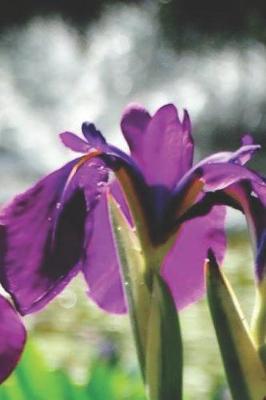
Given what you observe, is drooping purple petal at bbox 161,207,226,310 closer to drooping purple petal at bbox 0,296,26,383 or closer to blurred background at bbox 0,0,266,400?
drooping purple petal at bbox 0,296,26,383

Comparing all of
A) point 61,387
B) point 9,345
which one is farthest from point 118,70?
point 9,345

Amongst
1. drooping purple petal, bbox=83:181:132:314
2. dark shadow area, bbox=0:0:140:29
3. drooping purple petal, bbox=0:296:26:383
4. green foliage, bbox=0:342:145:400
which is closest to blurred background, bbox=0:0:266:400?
dark shadow area, bbox=0:0:140:29

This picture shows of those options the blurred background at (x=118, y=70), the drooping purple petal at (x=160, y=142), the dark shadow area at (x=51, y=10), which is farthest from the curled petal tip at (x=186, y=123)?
the dark shadow area at (x=51, y=10)

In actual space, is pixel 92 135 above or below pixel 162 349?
above

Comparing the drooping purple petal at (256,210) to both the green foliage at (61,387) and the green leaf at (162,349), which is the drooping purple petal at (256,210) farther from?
the green foliage at (61,387)

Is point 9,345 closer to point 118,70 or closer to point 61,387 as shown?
point 61,387

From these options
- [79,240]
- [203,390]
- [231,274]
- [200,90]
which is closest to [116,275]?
[79,240]
